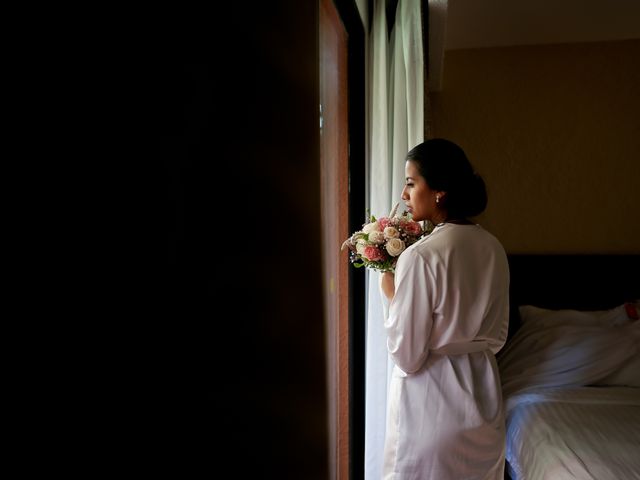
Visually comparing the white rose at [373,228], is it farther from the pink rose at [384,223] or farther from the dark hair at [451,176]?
the dark hair at [451,176]

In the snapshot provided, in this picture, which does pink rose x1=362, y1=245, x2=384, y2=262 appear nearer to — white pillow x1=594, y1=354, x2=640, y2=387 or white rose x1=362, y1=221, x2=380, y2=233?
white rose x1=362, y1=221, x2=380, y2=233

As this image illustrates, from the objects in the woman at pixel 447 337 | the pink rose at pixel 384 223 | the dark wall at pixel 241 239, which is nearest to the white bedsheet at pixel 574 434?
the woman at pixel 447 337

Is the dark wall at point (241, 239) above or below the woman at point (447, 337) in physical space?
above

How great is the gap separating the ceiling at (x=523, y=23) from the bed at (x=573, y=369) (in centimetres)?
141

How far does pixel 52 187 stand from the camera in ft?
0.57

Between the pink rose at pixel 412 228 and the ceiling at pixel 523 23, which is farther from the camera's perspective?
the ceiling at pixel 523 23

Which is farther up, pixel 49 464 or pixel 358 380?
pixel 49 464

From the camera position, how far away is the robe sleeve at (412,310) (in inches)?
46.1

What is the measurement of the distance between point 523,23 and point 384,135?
1.59 meters

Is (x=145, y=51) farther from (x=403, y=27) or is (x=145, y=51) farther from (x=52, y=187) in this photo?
(x=403, y=27)

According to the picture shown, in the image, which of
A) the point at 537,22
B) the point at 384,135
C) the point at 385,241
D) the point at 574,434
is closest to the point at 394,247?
the point at 385,241

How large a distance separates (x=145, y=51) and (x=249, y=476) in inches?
10.3

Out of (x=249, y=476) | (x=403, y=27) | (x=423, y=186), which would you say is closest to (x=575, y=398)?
(x=423, y=186)

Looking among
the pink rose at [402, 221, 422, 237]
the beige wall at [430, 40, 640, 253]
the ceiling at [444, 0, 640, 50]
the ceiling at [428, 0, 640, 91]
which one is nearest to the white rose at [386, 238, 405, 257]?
the pink rose at [402, 221, 422, 237]
